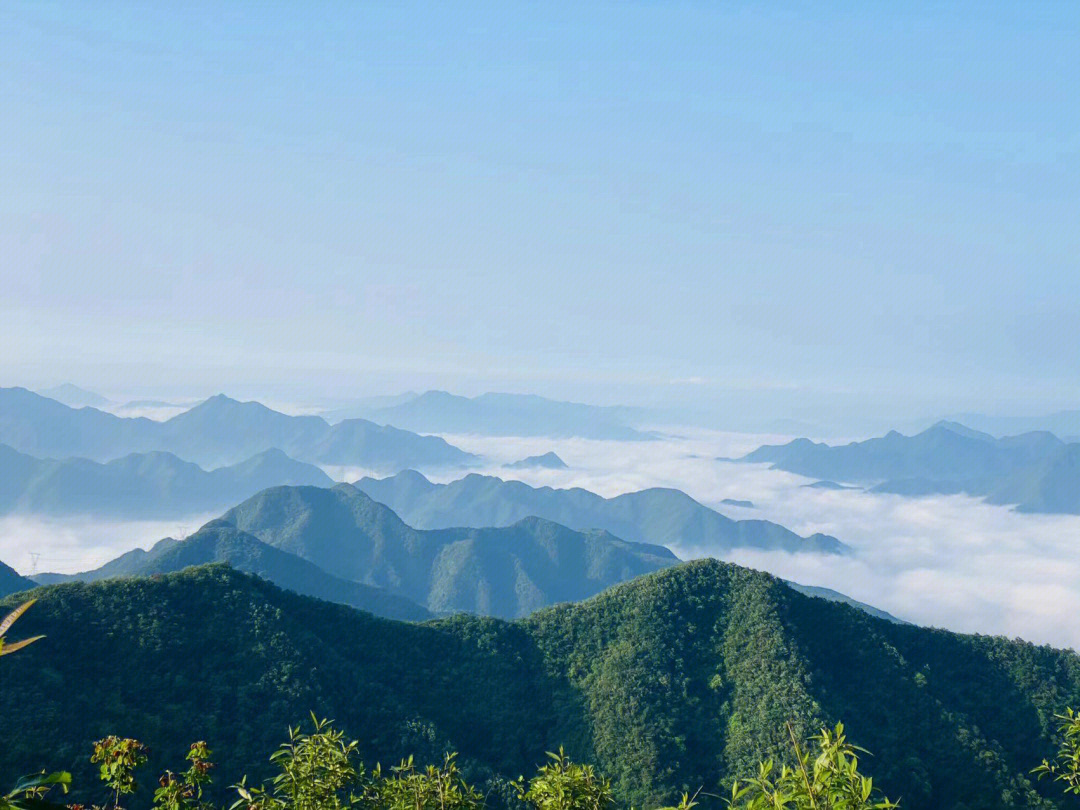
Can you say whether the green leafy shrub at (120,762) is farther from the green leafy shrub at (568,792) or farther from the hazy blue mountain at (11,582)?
the hazy blue mountain at (11,582)

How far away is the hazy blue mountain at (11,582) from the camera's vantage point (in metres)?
119

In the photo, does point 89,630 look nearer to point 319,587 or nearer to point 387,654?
point 387,654

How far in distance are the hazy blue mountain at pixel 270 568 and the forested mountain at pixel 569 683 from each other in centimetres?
6724

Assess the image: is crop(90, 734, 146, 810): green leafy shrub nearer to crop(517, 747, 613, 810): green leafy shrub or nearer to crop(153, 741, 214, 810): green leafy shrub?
crop(153, 741, 214, 810): green leafy shrub

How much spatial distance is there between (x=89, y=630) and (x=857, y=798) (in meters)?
69.9

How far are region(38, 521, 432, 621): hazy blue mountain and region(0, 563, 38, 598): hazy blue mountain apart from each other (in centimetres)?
2367

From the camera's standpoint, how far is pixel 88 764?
182 feet

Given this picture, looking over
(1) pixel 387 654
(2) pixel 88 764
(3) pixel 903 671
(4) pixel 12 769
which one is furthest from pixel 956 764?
(4) pixel 12 769

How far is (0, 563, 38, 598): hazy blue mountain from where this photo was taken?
391 feet

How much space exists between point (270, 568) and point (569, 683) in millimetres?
92706

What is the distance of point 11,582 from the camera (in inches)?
4830

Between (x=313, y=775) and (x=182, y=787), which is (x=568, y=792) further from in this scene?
(x=182, y=787)

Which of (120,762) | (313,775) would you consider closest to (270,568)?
(313,775)

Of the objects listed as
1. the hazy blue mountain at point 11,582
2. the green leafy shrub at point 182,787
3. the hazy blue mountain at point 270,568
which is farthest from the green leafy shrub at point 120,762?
the hazy blue mountain at point 270,568
